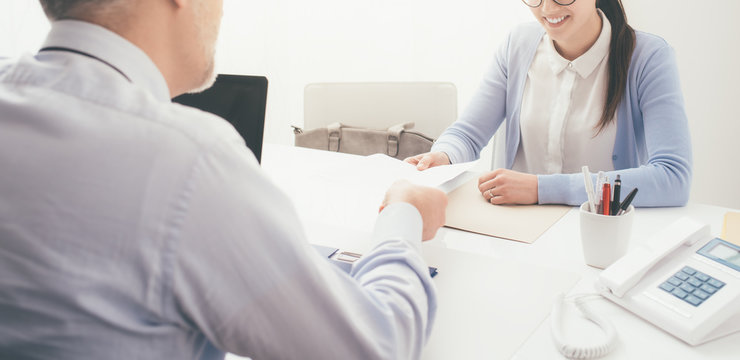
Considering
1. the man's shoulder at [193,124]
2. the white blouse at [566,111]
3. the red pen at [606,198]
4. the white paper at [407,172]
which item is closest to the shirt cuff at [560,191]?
the white paper at [407,172]

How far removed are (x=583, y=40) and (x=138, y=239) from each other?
1.33 metres

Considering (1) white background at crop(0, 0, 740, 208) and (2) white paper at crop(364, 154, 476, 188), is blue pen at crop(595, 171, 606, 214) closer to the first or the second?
(2) white paper at crop(364, 154, 476, 188)

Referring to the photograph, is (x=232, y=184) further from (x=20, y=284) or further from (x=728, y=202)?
(x=728, y=202)

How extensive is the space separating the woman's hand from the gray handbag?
199 millimetres

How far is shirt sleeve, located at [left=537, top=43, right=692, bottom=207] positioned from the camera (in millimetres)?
1031

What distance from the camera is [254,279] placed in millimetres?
387

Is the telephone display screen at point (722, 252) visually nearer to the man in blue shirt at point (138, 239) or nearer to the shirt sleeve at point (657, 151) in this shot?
the shirt sleeve at point (657, 151)

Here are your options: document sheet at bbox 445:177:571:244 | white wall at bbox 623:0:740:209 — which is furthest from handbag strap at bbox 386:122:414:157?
white wall at bbox 623:0:740:209

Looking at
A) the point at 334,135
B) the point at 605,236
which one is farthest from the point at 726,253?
the point at 334,135

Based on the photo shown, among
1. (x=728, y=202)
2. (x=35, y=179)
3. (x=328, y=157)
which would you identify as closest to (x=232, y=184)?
(x=35, y=179)

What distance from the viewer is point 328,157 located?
4.84ft

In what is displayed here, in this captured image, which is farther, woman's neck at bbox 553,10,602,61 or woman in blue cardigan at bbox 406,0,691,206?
woman's neck at bbox 553,10,602,61

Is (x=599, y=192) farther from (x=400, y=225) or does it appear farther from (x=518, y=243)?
(x=400, y=225)

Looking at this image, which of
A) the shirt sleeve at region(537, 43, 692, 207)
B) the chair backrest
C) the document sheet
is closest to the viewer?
the document sheet
